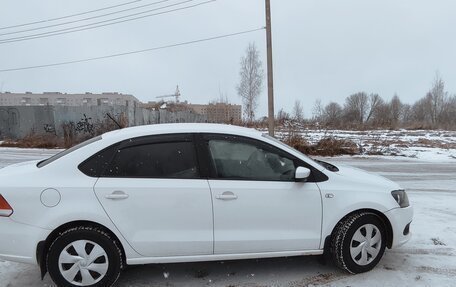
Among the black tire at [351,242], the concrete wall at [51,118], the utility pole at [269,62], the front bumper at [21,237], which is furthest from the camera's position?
the concrete wall at [51,118]

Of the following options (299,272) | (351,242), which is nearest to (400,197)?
(351,242)

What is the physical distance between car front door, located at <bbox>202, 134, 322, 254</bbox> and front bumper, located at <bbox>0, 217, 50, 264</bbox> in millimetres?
1639

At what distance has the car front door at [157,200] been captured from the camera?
3.47 m

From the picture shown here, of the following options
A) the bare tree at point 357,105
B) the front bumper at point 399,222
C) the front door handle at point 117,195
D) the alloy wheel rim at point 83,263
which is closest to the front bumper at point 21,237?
the alloy wheel rim at point 83,263

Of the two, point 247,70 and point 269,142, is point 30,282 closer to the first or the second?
point 269,142

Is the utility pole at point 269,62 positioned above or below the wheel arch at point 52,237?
above

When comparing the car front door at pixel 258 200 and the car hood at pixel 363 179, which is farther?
the car hood at pixel 363 179

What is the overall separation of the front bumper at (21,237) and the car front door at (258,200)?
1.64m

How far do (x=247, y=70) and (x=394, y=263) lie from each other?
40.5m

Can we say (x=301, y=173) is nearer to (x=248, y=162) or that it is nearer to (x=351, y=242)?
(x=248, y=162)

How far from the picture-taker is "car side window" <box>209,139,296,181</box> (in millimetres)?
3732

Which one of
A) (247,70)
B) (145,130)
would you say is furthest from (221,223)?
(247,70)

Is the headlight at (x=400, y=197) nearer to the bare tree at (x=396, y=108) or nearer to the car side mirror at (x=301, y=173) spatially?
the car side mirror at (x=301, y=173)

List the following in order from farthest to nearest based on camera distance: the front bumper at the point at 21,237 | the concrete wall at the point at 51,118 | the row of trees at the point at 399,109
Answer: the row of trees at the point at 399,109, the concrete wall at the point at 51,118, the front bumper at the point at 21,237
